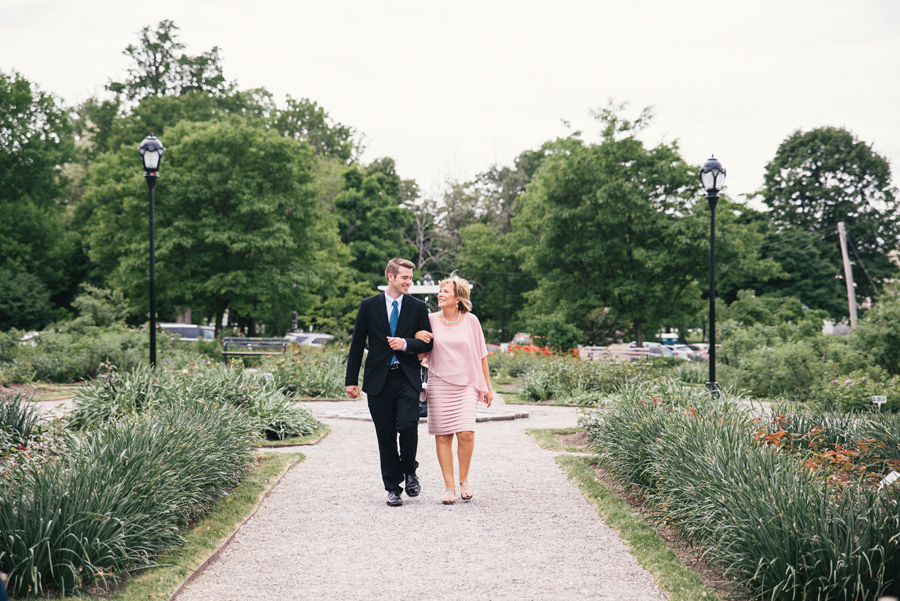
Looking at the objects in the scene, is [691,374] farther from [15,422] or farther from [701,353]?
[701,353]

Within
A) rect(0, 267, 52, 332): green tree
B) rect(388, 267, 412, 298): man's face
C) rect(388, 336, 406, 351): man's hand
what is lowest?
rect(388, 336, 406, 351): man's hand

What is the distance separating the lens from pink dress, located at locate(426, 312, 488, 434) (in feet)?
19.7

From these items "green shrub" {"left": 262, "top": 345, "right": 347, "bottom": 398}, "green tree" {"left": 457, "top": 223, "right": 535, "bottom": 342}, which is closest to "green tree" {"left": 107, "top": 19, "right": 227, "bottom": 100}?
"green tree" {"left": 457, "top": 223, "right": 535, "bottom": 342}

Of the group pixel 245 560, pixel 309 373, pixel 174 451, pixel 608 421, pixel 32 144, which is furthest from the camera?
pixel 32 144

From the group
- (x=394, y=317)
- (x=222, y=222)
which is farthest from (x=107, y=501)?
(x=222, y=222)

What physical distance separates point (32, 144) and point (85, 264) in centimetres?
629

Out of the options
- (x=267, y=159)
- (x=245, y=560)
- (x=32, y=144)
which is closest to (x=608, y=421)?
(x=245, y=560)

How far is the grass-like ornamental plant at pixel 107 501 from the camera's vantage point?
3.73m

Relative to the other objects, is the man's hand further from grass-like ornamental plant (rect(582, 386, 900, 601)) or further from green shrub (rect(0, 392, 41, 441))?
green shrub (rect(0, 392, 41, 441))

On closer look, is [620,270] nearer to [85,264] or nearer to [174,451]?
[174,451]

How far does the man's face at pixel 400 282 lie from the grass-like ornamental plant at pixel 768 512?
7.92 feet

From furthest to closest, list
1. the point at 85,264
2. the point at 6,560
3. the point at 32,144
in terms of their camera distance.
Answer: the point at 85,264 → the point at 32,144 → the point at 6,560

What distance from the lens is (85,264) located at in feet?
122

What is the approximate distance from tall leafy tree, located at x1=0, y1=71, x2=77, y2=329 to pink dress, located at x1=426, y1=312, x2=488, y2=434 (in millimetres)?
32714
